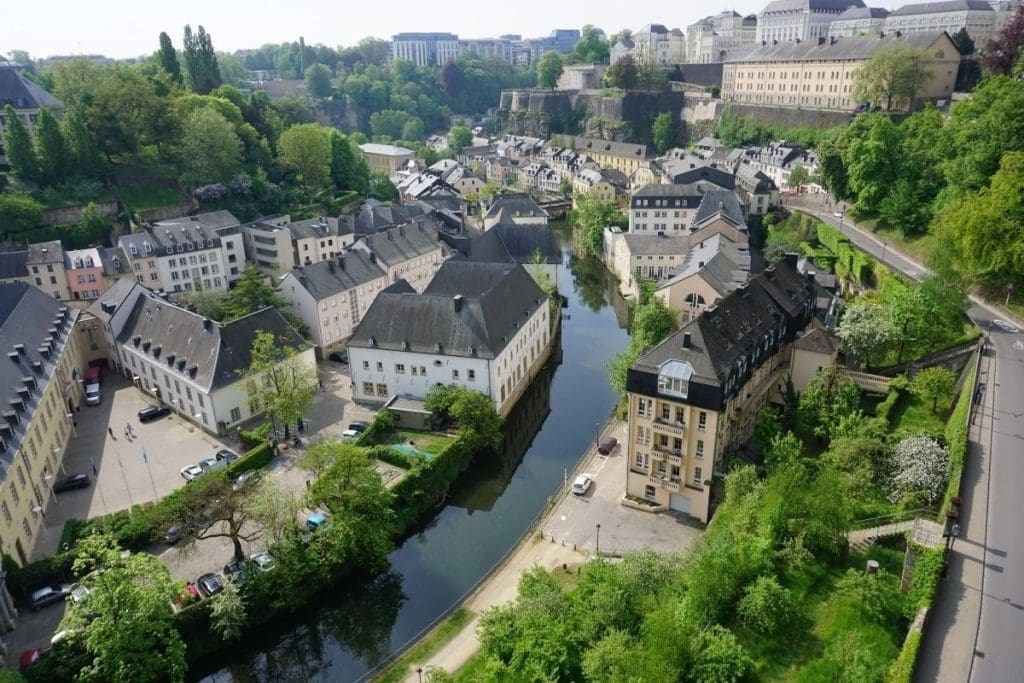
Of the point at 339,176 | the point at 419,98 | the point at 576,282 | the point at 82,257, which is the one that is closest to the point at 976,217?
the point at 576,282

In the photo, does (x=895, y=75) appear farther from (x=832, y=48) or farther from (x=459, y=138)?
(x=459, y=138)

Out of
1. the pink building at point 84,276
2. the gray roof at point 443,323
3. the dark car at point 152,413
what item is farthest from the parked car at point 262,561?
the pink building at point 84,276

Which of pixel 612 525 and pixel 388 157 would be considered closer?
pixel 612 525

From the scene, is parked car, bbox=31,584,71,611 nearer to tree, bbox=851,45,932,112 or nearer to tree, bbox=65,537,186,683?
tree, bbox=65,537,186,683

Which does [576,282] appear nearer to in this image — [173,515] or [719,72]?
[173,515]

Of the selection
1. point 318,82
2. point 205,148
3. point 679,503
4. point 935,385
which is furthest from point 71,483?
point 318,82

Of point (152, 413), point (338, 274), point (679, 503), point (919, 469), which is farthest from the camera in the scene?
point (338, 274)
